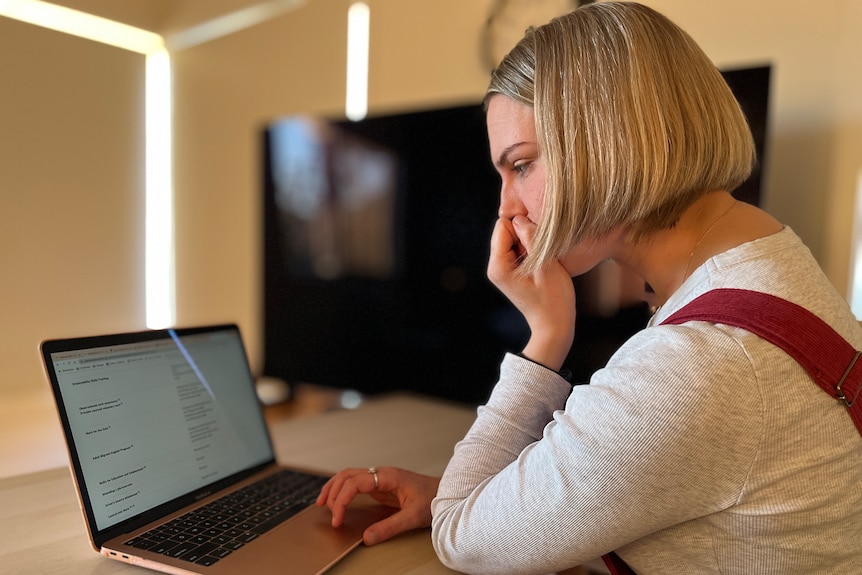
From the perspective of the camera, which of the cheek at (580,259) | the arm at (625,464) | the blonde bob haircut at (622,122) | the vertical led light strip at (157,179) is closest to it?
the arm at (625,464)

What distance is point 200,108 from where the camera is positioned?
5.45 feet

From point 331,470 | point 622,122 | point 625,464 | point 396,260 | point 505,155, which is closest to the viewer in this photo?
point 625,464

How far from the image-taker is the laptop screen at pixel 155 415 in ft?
2.38

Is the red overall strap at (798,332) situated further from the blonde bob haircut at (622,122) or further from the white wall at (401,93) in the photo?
the white wall at (401,93)

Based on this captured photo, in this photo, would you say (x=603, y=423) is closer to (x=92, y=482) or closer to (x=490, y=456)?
(x=490, y=456)

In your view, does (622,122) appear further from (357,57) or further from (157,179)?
(357,57)

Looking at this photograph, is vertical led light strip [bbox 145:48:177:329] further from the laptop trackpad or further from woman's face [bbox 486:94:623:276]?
woman's face [bbox 486:94:623:276]

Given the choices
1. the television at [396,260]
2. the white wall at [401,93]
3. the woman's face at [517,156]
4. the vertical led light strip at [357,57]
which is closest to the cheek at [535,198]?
the woman's face at [517,156]

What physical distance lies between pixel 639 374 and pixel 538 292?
0.84 feet

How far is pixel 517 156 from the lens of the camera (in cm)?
76

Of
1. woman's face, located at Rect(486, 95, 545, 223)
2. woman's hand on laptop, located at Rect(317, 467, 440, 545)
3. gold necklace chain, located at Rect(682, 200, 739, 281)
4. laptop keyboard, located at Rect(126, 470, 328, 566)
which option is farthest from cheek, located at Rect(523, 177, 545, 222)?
laptop keyboard, located at Rect(126, 470, 328, 566)

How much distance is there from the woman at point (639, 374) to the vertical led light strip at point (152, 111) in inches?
24.6

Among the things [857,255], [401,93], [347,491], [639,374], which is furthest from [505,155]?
[401,93]

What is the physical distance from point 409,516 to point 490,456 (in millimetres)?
146
